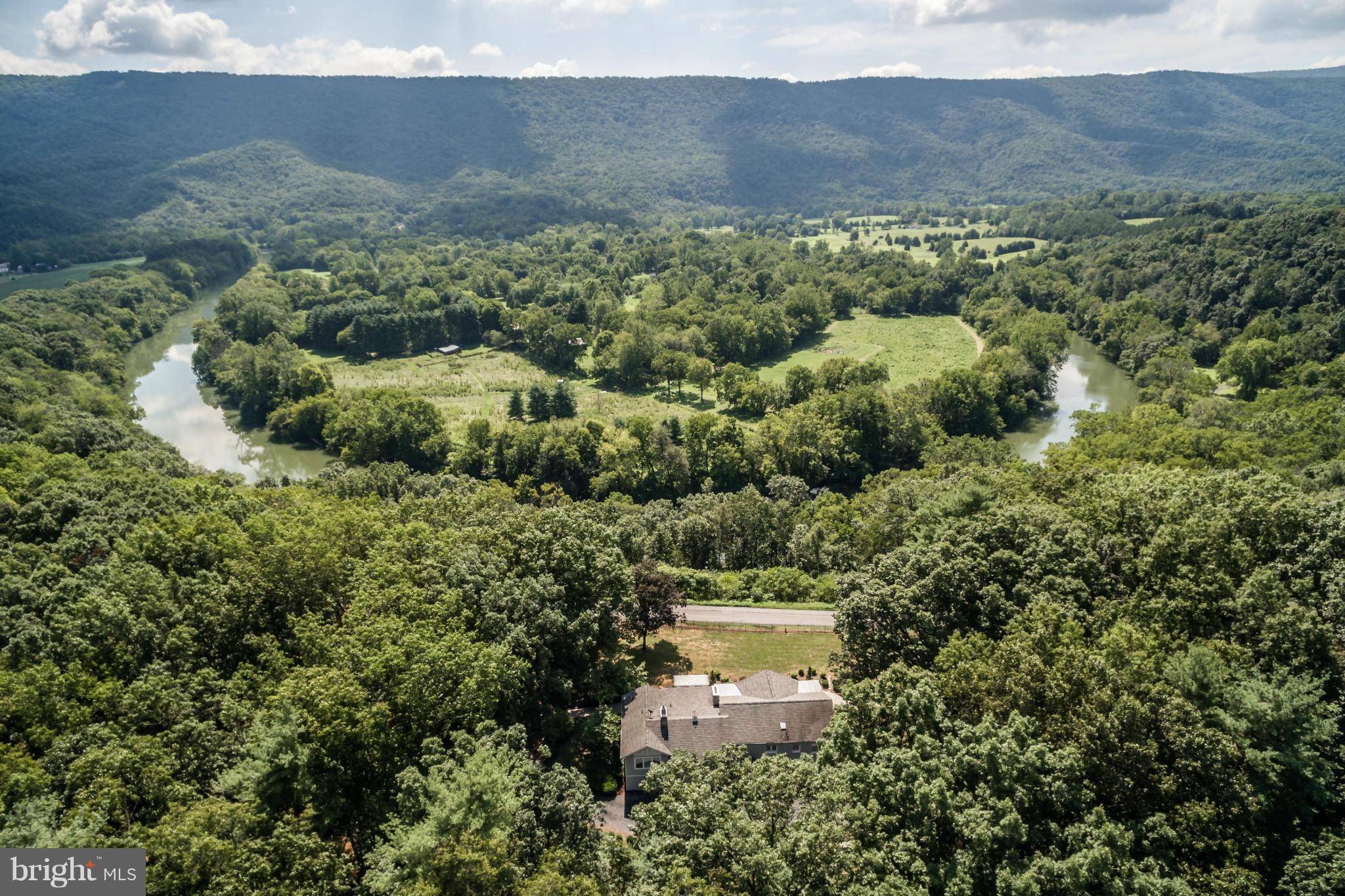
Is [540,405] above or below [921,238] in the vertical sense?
below

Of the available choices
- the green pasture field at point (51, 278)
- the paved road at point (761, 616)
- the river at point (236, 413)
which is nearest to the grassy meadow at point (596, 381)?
the river at point (236, 413)

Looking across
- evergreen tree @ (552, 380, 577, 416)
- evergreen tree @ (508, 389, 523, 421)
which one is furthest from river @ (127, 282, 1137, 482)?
evergreen tree @ (552, 380, 577, 416)

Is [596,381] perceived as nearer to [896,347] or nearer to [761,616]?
[896,347]

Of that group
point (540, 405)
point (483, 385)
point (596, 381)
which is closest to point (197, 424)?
point (483, 385)

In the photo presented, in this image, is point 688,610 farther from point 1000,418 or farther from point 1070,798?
point 1000,418

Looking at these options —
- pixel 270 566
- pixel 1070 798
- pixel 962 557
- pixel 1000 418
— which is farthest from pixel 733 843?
pixel 1000 418

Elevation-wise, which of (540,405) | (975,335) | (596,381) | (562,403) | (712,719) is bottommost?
(596,381)
